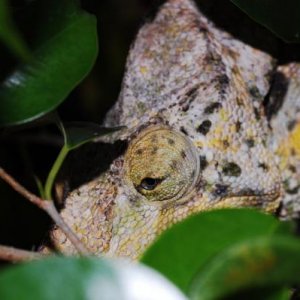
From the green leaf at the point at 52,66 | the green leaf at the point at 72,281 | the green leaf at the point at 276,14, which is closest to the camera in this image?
the green leaf at the point at 72,281

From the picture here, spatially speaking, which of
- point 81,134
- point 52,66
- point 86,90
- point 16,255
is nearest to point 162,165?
point 81,134

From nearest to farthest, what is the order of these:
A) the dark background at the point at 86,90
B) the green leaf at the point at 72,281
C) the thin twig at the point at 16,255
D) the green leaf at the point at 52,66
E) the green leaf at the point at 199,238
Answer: the green leaf at the point at 72,281 → the green leaf at the point at 199,238 → the thin twig at the point at 16,255 → the green leaf at the point at 52,66 → the dark background at the point at 86,90

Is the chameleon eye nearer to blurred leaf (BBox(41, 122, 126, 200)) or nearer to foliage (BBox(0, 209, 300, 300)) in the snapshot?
blurred leaf (BBox(41, 122, 126, 200))

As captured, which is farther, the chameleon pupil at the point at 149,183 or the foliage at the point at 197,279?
the chameleon pupil at the point at 149,183

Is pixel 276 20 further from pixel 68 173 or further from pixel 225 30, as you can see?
pixel 68 173

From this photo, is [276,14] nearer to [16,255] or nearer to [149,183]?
[149,183]

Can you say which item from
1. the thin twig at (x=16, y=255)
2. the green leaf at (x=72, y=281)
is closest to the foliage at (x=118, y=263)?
the green leaf at (x=72, y=281)

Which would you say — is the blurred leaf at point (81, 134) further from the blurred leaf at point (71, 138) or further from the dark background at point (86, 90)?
the dark background at point (86, 90)

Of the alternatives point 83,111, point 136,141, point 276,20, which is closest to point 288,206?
point 136,141

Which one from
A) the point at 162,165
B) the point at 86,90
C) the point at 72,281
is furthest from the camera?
the point at 86,90
